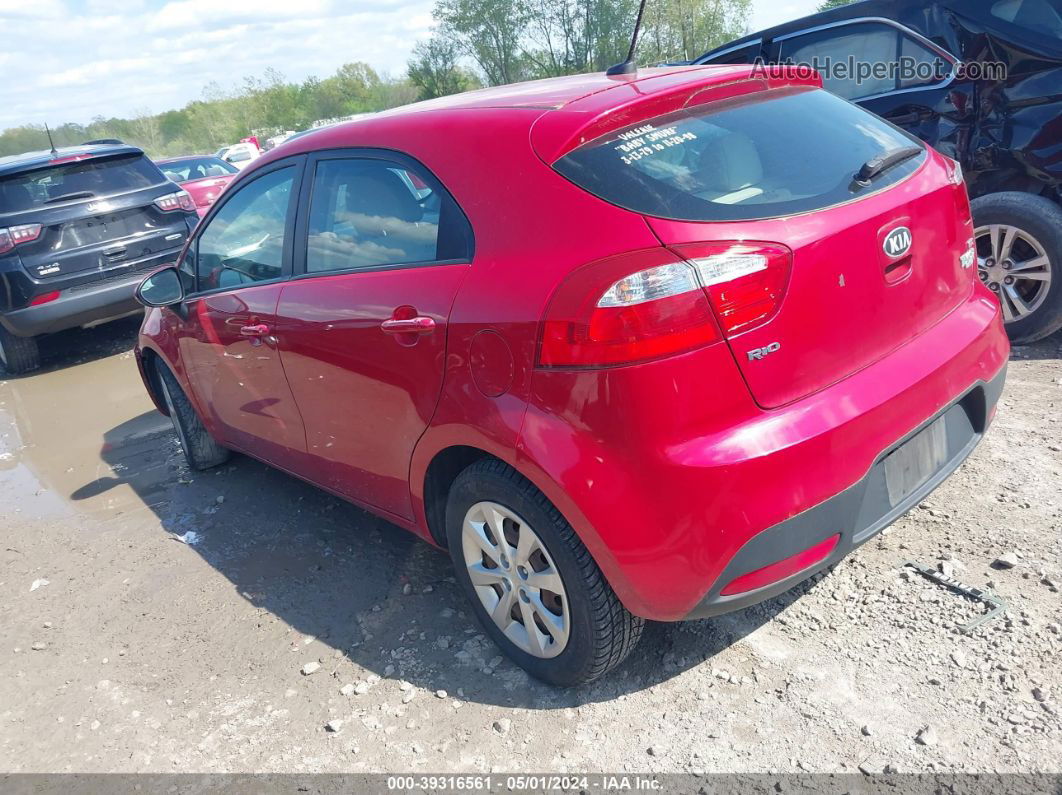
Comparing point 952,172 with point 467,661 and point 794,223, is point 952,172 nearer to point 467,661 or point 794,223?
point 794,223

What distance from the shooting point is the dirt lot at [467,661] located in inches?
92.1

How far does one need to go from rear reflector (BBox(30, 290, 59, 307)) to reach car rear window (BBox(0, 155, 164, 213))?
2.47ft

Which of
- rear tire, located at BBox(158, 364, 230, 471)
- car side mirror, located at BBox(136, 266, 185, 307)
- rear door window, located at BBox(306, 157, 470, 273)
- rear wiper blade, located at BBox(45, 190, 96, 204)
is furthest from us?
rear wiper blade, located at BBox(45, 190, 96, 204)

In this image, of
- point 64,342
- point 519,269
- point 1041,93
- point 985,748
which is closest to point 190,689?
point 519,269

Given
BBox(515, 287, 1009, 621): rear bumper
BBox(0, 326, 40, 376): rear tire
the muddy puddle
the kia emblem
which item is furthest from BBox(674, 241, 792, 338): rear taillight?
BBox(0, 326, 40, 376): rear tire

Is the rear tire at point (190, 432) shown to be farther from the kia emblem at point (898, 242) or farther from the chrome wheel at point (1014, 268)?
the chrome wheel at point (1014, 268)

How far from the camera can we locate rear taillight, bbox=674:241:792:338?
80.8 inches

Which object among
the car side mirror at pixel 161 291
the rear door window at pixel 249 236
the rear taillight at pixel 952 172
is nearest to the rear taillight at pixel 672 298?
the rear taillight at pixel 952 172

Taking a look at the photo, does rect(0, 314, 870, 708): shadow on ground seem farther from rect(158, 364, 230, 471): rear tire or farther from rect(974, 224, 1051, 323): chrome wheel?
rect(974, 224, 1051, 323): chrome wheel

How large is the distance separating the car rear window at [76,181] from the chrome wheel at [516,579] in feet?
20.7

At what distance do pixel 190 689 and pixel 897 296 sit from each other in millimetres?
2652

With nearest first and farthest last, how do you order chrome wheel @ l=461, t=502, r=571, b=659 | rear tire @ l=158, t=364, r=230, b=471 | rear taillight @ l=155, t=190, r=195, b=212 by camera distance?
chrome wheel @ l=461, t=502, r=571, b=659 < rear tire @ l=158, t=364, r=230, b=471 < rear taillight @ l=155, t=190, r=195, b=212

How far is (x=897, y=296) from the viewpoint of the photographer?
2.38 m

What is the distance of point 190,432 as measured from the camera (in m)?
4.66
